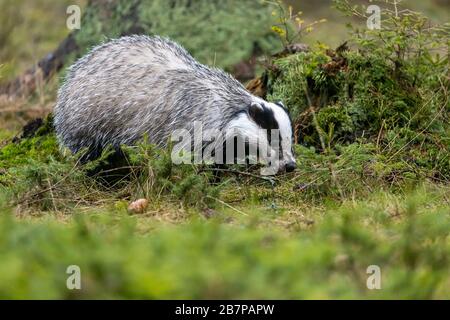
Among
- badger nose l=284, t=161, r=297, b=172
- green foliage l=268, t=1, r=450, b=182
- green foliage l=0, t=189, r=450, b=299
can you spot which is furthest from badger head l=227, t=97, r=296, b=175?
green foliage l=0, t=189, r=450, b=299

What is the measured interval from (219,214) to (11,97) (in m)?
5.56

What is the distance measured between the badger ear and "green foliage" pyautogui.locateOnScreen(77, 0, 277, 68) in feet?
13.1

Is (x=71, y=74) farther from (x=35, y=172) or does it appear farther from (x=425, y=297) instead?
(x=425, y=297)

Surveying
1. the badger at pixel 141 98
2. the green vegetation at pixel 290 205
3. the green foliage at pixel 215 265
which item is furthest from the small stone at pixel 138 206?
the green foliage at pixel 215 265

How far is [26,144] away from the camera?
7645 millimetres

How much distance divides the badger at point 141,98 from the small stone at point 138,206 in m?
0.85

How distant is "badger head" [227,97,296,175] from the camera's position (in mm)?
5898

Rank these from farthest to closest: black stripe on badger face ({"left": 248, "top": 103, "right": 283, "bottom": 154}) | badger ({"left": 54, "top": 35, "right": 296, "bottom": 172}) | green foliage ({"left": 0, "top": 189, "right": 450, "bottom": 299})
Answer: badger ({"left": 54, "top": 35, "right": 296, "bottom": 172}) < black stripe on badger face ({"left": 248, "top": 103, "right": 283, "bottom": 154}) < green foliage ({"left": 0, "top": 189, "right": 450, "bottom": 299})

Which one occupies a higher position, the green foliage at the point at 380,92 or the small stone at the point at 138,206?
the green foliage at the point at 380,92

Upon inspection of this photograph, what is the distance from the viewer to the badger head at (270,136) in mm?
5898

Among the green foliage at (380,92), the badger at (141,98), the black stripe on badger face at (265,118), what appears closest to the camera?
the black stripe on badger face at (265,118)

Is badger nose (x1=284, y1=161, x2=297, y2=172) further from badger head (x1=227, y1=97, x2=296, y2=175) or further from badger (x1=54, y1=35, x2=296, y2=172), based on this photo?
badger (x1=54, y1=35, x2=296, y2=172)

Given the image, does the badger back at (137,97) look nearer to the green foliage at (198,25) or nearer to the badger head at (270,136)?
the badger head at (270,136)

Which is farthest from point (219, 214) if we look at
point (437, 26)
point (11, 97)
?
point (11, 97)
